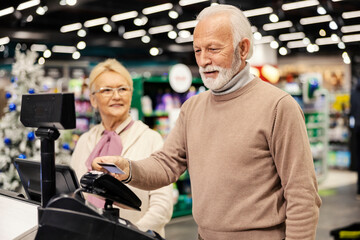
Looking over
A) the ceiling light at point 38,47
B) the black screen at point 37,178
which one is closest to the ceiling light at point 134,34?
the ceiling light at point 38,47

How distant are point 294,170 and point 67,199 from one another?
0.84 meters

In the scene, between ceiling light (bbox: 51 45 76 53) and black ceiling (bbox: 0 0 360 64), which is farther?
ceiling light (bbox: 51 45 76 53)

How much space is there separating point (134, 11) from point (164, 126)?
6.33 metres

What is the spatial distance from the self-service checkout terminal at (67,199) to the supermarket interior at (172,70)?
0.09m

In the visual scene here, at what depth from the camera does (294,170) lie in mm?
1691

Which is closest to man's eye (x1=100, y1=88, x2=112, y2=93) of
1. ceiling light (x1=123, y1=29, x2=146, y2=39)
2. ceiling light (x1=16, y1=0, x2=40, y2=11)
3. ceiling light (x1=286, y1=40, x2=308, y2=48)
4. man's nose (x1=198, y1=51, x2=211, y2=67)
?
man's nose (x1=198, y1=51, x2=211, y2=67)

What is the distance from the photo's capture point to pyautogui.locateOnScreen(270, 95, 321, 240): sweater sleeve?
5.53 feet

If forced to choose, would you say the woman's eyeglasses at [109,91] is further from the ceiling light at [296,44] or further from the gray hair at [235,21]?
the ceiling light at [296,44]

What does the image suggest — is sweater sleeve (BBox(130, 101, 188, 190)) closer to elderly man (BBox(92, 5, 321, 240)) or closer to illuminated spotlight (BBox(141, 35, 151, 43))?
elderly man (BBox(92, 5, 321, 240))

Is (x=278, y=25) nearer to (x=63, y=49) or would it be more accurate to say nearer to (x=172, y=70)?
(x=63, y=49)

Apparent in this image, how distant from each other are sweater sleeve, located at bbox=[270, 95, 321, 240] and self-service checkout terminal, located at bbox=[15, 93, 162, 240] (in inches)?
22.0

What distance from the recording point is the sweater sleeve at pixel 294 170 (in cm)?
169

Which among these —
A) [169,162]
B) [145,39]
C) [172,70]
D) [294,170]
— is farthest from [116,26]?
[294,170]

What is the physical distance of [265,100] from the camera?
1794 mm
